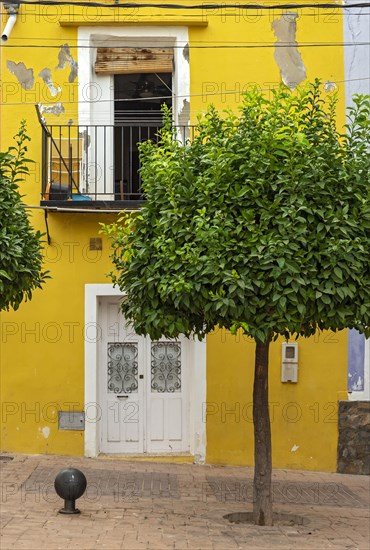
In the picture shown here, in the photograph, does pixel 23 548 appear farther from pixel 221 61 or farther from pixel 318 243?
pixel 221 61

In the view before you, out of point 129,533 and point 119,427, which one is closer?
point 129,533

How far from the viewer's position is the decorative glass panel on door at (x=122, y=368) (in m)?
14.5

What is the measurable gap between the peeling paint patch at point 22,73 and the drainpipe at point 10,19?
38 centimetres

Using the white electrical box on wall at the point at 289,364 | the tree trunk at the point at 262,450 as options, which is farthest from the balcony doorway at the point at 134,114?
the tree trunk at the point at 262,450

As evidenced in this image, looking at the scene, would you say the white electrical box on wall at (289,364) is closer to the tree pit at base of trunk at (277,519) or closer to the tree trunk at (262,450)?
the tree pit at base of trunk at (277,519)

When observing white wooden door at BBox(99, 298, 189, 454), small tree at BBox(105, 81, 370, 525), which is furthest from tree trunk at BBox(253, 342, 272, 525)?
white wooden door at BBox(99, 298, 189, 454)

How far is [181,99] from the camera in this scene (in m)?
14.5

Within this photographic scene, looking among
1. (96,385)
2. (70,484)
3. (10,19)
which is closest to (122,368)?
(96,385)

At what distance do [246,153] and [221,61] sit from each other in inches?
199

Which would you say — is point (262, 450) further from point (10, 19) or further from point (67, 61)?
point (10, 19)

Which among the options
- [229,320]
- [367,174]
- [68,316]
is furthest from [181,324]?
[68,316]

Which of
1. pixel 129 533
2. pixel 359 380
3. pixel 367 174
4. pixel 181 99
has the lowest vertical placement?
pixel 129 533

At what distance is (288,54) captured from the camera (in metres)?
14.5

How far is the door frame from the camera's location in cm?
1418
